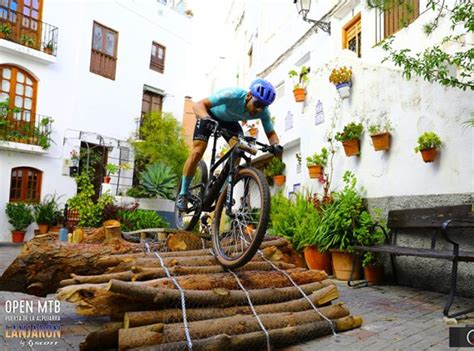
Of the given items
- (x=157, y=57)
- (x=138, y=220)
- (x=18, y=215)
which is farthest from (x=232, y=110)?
(x=157, y=57)

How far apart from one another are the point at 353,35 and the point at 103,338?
7917 mm

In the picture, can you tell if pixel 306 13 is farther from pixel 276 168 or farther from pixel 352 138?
pixel 276 168

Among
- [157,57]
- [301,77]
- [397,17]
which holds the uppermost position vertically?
[157,57]

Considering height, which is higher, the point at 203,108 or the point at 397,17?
the point at 397,17

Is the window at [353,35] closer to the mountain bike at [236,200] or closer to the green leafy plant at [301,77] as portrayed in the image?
the green leafy plant at [301,77]

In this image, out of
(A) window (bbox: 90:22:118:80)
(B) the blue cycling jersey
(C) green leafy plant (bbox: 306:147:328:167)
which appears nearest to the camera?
(B) the blue cycling jersey

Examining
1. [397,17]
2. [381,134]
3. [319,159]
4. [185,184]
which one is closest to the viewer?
[185,184]

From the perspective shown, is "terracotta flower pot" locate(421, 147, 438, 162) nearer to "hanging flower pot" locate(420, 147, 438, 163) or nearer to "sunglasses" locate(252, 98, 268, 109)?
"hanging flower pot" locate(420, 147, 438, 163)

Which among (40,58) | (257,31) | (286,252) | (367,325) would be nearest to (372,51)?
(286,252)

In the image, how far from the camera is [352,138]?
24.2ft

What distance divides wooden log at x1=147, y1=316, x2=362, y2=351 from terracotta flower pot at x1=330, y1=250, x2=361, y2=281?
289 centimetres

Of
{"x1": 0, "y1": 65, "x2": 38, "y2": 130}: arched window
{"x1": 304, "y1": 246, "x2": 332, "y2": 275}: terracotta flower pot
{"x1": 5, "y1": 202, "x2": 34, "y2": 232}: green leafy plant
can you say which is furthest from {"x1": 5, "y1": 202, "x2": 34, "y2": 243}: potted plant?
{"x1": 304, "y1": 246, "x2": 332, "y2": 275}: terracotta flower pot

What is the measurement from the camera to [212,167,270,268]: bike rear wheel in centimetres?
381

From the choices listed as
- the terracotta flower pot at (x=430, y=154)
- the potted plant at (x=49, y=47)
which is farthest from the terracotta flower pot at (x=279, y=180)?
the potted plant at (x=49, y=47)
